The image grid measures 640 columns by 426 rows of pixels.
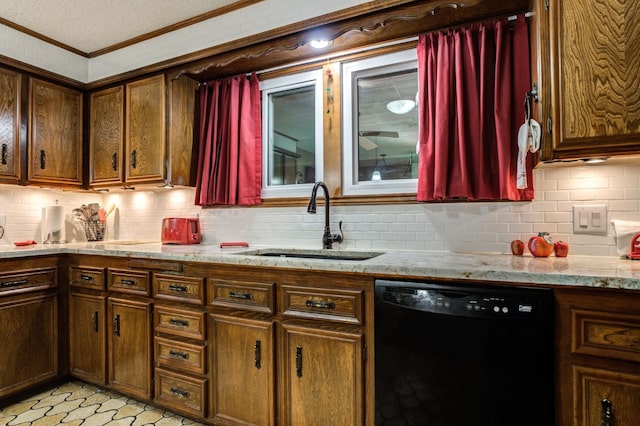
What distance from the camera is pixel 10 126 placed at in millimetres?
2561

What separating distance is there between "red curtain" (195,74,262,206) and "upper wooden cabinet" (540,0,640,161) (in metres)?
1.74

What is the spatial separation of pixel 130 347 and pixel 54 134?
1.80 meters

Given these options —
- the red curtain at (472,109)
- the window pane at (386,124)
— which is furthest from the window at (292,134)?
the red curtain at (472,109)

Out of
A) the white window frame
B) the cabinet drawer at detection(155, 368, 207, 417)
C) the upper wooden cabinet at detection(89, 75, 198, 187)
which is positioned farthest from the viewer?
the upper wooden cabinet at detection(89, 75, 198, 187)

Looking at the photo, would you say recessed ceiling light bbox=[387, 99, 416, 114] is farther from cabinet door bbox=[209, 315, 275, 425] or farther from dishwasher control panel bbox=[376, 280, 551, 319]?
cabinet door bbox=[209, 315, 275, 425]

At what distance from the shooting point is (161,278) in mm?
2037

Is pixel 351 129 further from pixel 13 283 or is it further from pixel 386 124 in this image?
pixel 13 283

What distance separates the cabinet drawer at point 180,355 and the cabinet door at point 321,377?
49 cm

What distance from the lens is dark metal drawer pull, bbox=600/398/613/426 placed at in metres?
A: 1.16

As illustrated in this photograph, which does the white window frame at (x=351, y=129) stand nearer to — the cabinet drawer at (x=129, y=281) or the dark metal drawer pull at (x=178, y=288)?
the dark metal drawer pull at (x=178, y=288)

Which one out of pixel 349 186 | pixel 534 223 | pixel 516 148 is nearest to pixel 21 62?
pixel 349 186

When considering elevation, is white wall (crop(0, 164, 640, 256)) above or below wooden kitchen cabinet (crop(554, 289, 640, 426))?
above

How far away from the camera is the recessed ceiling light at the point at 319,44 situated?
2.06 m

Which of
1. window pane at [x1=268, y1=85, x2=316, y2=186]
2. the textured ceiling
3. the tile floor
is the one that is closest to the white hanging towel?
window pane at [x1=268, y1=85, x2=316, y2=186]
